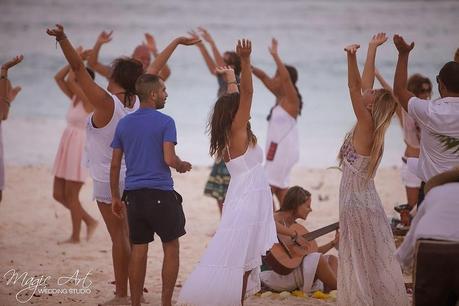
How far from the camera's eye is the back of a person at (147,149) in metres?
5.50

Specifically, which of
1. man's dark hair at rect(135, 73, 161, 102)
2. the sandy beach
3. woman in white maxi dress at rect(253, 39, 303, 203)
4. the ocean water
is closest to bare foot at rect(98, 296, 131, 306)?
the sandy beach

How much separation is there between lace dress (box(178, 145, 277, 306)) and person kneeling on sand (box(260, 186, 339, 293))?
0.92 meters

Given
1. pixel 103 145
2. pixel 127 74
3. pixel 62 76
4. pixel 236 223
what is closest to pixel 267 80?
pixel 62 76

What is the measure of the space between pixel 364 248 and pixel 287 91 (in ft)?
12.0

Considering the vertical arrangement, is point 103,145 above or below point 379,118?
below

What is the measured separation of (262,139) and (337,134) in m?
1.93

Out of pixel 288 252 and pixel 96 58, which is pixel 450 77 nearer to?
pixel 288 252

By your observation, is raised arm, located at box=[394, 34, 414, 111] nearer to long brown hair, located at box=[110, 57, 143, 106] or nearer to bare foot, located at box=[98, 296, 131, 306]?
long brown hair, located at box=[110, 57, 143, 106]

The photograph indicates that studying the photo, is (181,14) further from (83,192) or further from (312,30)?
(83,192)

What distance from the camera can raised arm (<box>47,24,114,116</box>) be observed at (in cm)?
579

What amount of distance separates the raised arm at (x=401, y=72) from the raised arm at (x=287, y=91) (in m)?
3.04

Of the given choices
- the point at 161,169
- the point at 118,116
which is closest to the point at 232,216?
the point at 161,169

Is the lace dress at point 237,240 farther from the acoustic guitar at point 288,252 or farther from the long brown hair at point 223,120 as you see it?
the acoustic guitar at point 288,252

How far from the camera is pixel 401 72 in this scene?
5691 millimetres
